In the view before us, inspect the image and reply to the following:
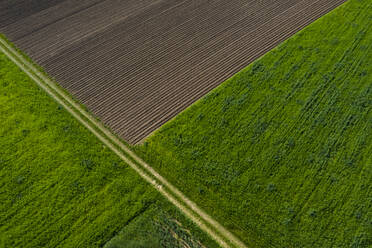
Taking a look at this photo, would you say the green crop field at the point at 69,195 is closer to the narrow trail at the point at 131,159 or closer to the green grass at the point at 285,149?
the narrow trail at the point at 131,159

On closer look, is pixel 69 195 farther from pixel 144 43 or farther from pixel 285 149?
pixel 144 43

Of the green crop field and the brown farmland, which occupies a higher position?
the brown farmland

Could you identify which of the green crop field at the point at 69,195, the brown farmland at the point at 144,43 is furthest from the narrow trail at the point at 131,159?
the brown farmland at the point at 144,43

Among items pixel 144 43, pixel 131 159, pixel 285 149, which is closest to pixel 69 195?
pixel 131 159

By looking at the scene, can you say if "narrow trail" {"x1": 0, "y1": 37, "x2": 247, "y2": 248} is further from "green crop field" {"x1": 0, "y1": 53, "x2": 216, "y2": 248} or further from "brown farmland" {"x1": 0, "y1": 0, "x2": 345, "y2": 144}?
"brown farmland" {"x1": 0, "y1": 0, "x2": 345, "y2": 144}

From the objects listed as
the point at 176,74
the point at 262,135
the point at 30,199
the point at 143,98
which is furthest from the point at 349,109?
the point at 30,199

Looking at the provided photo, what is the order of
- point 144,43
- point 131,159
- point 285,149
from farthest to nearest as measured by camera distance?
point 144,43
point 131,159
point 285,149

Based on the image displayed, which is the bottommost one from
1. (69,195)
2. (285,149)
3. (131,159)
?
(69,195)

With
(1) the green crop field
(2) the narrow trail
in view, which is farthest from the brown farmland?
(1) the green crop field
